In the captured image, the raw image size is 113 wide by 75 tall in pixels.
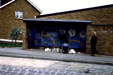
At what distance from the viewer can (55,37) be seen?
1442cm

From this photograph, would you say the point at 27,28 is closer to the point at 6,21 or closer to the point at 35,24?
the point at 35,24

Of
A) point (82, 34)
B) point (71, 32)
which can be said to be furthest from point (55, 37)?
point (82, 34)

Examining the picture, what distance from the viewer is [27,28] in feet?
47.1

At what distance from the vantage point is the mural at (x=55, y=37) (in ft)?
46.0

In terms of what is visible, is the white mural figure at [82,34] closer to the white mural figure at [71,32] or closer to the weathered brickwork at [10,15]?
the white mural figure at [71,32]

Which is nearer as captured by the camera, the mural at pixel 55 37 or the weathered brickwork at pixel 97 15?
the weathered brickwork at pixel 97 15

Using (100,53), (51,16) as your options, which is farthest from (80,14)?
(100,53)

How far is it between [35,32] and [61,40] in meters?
2.70

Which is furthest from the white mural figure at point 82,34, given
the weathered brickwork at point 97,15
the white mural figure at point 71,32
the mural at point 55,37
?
the weathered brickwork at point 97,15

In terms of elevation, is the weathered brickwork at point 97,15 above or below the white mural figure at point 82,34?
above

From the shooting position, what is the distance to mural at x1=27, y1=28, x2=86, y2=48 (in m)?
14.0

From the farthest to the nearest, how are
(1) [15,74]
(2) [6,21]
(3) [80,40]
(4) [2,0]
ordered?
1. (4) [2,0]
2. (2) [6,21]
3. (3) [80,40]
4. (1) [15,74]

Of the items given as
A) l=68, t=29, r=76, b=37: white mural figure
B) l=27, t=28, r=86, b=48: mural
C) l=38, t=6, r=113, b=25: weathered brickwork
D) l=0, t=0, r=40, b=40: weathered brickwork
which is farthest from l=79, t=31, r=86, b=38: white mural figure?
l=0, t=0, r=40, b=40: weathered brickwork

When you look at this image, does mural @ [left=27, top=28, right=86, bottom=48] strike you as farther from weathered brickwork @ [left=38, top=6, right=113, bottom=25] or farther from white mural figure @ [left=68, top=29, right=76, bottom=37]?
weathered brickwork @ [left=38, top=6, right=113, bottom=25]
